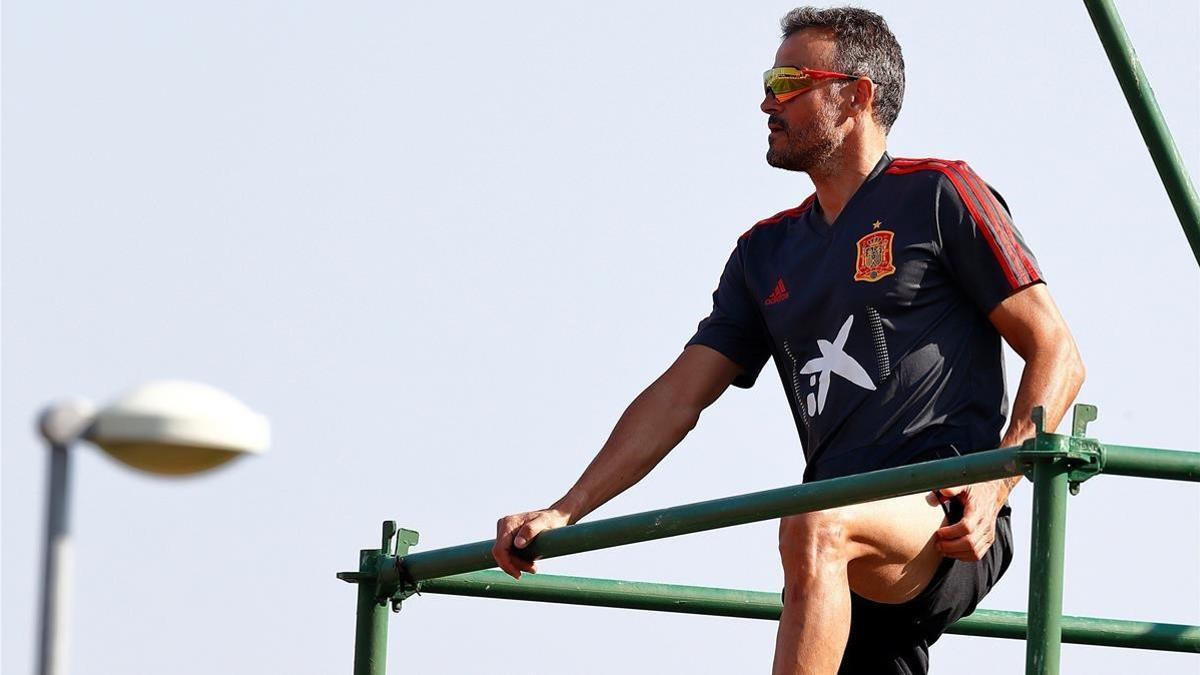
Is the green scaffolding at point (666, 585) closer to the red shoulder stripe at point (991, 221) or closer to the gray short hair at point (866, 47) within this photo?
the red shoulder stripe at point (991, 221)

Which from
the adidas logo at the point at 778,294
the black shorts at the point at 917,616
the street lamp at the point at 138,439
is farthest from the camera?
the adidas logo at the point at 778,294

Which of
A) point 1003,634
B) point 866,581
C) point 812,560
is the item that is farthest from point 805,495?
point 1003,634

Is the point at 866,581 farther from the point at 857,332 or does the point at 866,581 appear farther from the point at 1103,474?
the point at 1103,474

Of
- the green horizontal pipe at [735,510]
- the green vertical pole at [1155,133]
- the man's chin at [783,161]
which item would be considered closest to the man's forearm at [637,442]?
the green horizontal pipe at [735,510]

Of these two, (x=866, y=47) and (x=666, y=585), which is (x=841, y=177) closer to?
(x=866, y=47)

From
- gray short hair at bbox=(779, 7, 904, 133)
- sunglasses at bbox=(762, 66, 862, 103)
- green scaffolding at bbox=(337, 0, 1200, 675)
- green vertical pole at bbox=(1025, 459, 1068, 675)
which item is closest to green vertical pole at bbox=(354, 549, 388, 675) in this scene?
green scaffolding at bbox=(337, 0, 1200, 675)

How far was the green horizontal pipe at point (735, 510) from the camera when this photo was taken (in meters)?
3.76

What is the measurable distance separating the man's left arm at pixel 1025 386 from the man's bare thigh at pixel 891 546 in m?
0.04

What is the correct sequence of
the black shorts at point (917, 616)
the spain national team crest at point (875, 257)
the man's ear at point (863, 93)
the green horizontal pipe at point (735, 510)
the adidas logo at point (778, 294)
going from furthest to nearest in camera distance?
the man's ear at point (863, 93) < the adidas logo at point (778, 294) < the spain national team crest at point (875, 257) < the black shorts at point (917, 616) < the green horizontal pipe at point (735, 510)

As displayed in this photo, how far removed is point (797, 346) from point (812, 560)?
0.96 meters

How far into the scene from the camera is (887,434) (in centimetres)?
494

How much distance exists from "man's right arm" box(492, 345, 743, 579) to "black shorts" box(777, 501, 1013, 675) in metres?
0.73

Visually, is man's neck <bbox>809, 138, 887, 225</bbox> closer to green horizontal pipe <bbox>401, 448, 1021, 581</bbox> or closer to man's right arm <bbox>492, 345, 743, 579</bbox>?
man's right arm <bbox>492, 345, 743, 579</bbox>

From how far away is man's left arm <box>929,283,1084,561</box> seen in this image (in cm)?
450
